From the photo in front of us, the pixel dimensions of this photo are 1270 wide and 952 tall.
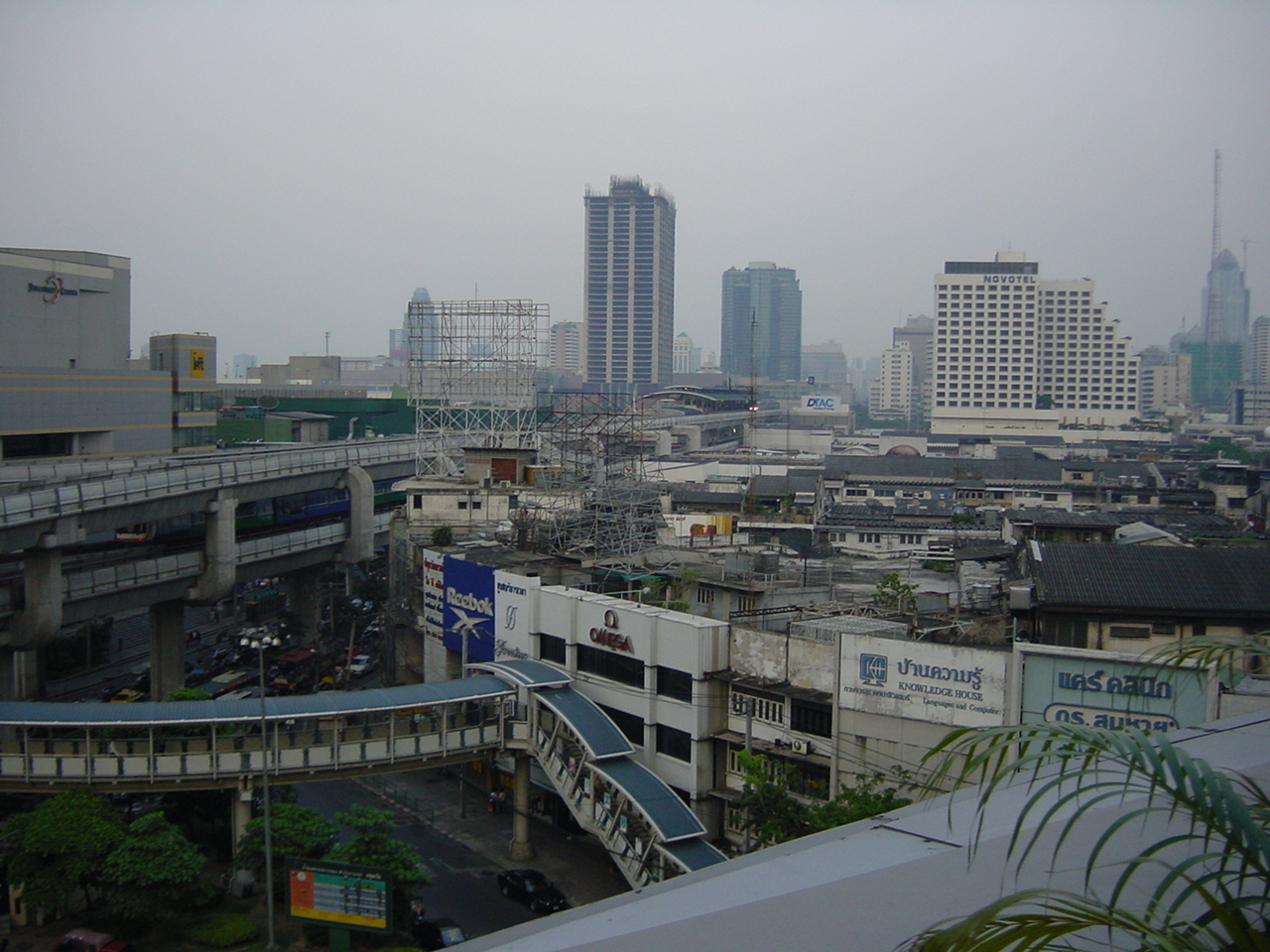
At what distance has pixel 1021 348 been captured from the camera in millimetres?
102188

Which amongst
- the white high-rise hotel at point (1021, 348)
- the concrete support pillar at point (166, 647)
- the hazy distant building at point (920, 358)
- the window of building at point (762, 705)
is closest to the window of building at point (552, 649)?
the window of building at point (762, 705)

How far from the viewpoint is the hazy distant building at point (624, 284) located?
5748 inches

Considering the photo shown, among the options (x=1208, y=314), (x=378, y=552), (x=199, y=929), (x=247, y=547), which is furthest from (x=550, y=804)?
(x=1208, y=314)

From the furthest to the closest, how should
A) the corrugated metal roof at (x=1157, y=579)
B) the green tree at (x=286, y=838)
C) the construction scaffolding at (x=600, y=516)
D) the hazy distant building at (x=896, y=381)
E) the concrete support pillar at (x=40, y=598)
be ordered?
the hazy distant building at (x=896, y=381)
the construction scaffolding at (x=600, y=516)
the concrete support pillar at (x=40, y=598)
the corrugated metal roof at (x=1157, y=579)
the green tree at (x=286, y=838)

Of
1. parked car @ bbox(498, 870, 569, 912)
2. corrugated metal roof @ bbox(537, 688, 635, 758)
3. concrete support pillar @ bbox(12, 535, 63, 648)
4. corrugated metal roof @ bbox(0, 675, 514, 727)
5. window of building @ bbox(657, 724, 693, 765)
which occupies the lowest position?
parked car @ bbox(498, 870, 569, 912)

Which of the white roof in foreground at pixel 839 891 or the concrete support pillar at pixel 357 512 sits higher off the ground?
the white roof in foreground at pixel 839 891

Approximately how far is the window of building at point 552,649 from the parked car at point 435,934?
5772mm

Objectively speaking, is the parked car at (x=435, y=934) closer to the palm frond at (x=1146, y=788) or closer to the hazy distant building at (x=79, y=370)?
the palm frond at (x=1146, y=788)

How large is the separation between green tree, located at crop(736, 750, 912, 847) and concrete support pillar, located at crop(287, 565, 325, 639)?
2211 centimetres

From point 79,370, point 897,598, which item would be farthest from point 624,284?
point 897,598

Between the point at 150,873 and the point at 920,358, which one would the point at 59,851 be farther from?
the point at 920,358

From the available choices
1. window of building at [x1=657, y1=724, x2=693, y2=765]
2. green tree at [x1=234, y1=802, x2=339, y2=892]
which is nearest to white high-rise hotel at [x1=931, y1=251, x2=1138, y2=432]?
window of building at [x1=657, y1=724, x2=693, y2=765]

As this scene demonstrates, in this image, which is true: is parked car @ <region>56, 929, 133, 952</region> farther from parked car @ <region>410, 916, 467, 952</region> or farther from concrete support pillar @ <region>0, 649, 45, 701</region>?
concrete support pillar @ <region>0, 649, 45, 701</region>

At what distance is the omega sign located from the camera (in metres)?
18.1
